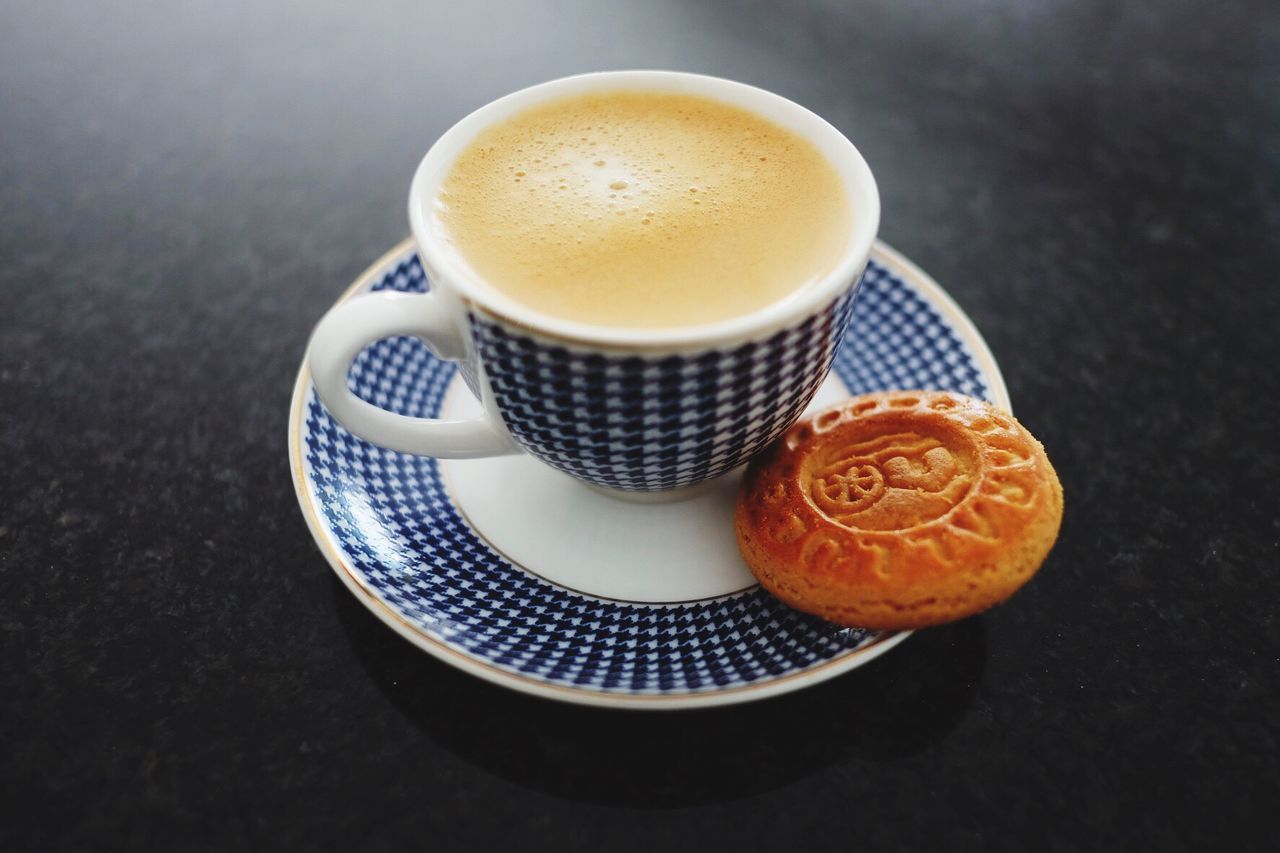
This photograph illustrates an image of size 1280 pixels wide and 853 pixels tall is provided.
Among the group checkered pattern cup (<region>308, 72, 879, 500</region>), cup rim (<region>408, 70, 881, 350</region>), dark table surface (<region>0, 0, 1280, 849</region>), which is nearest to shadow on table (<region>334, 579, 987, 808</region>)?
dark table surface (<region>0, 0, 1280, 849</region>)

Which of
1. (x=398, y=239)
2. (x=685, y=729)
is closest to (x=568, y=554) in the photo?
(x=685, y=729)

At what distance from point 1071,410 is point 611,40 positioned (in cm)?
105

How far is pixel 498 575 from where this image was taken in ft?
3.11

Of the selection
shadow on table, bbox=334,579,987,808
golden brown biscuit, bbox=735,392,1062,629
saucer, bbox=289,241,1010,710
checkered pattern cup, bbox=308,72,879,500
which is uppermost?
checkered pattern cup, bbox=308,72,879,500

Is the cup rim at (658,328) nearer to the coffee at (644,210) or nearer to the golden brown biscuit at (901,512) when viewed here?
the coffee at (644,210)

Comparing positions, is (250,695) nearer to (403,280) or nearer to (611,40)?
(403,280)

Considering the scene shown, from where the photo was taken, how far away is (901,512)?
85 centimetres

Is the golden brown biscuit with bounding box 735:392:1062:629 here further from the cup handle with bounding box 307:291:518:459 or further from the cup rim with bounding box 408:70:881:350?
the cup handle with bounding box 307:291:518:459

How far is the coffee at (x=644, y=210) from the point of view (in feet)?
2.82

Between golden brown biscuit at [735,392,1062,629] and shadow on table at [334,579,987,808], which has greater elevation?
golden brown biscuit at [735,392,1062,629]

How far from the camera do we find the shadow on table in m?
0.82

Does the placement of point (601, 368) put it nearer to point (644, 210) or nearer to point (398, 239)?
point (644, 210)

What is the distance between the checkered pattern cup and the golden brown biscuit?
0.18 feet

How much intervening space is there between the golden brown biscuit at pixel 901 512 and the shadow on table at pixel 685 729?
0.32 ft
